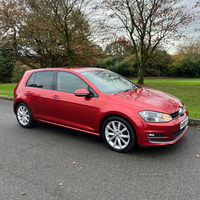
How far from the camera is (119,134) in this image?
382cm

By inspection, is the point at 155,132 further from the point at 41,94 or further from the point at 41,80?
the point at 41,80

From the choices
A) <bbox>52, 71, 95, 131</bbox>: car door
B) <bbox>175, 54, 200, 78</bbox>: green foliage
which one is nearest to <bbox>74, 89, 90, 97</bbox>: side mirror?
<bbox>52, 71, 95, 131</bbox>: car door

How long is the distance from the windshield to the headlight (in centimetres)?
96

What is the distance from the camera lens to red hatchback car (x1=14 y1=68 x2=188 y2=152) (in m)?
3.56

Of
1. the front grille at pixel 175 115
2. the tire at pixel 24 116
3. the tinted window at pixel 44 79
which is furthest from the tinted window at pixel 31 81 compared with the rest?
the front grille at pixel 175 115

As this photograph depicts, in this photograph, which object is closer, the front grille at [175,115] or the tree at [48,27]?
the front grille at [175,115]

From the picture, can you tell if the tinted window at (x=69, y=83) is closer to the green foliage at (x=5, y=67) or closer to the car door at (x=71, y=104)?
the car door at (x=71, y=104)

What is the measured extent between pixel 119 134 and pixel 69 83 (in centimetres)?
169

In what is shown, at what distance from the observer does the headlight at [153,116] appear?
11.6ft

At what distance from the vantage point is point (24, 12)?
21469mm

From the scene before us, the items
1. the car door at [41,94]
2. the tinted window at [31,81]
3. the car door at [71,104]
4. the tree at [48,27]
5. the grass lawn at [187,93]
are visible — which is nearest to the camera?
the car door at [71,104]

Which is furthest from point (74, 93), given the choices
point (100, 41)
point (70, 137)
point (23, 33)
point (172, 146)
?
point (23, 33)

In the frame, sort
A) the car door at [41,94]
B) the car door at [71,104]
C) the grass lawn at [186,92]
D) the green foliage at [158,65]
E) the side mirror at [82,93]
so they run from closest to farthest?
the side mirror at [82,93], the car door at [71,104], the car door at [41,94], the grass lawn at [186,92], the green foliage at [158,65]

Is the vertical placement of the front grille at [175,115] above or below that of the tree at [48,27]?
below
